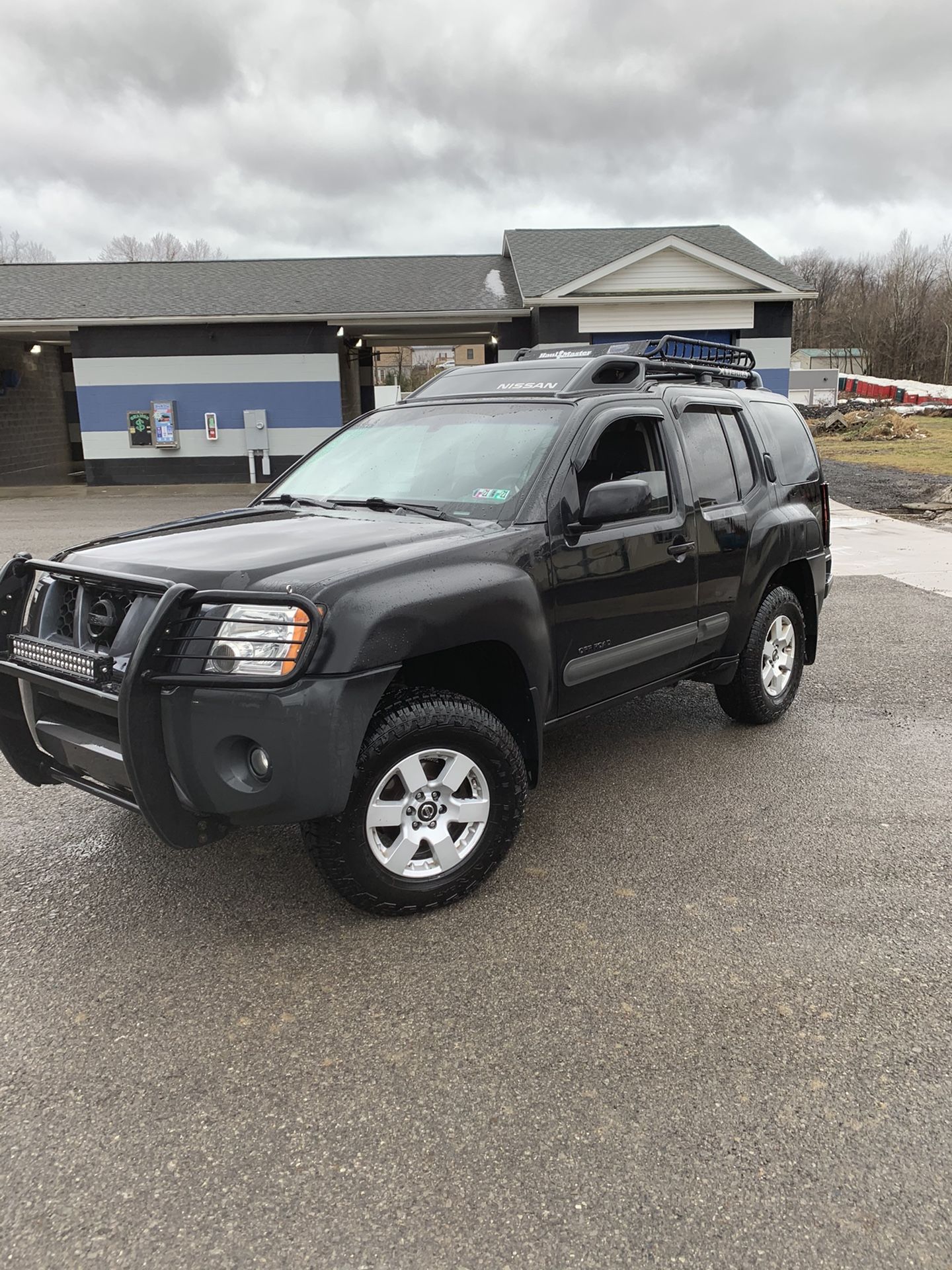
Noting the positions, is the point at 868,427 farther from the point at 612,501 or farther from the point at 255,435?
the point at 612,501

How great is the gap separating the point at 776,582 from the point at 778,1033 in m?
3.37

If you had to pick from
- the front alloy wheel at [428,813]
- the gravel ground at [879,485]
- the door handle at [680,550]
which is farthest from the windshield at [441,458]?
the gravel ground at [879,485]

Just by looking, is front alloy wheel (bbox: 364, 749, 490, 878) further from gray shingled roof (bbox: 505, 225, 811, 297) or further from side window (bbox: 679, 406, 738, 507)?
gray shingled roof (bbox: 505, 225, 811, 297)

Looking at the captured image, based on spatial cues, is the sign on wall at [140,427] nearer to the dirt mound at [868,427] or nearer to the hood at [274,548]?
the hood at [274,548]

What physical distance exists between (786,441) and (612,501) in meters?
2.50

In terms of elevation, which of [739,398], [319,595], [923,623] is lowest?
[923,623]

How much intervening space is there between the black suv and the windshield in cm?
2

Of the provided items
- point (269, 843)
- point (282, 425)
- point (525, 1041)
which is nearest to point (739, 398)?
point (269, 843)

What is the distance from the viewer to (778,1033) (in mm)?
2678

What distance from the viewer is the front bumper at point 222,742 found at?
2822 millimetres

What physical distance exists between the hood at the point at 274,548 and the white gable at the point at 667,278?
17256mm

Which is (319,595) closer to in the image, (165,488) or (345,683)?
(345,683)

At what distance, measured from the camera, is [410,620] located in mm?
3076

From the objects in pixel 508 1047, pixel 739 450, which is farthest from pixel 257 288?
pixel 508 1047
